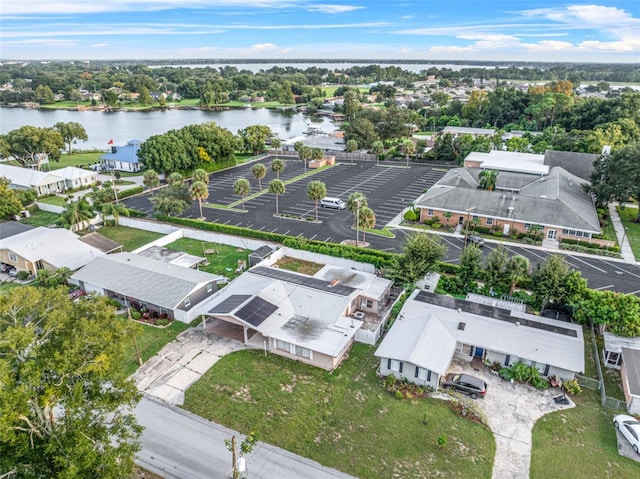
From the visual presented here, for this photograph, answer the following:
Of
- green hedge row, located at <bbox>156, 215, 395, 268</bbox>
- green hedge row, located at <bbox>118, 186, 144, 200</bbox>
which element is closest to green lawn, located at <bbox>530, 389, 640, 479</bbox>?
green hedge row, located at <bbox>156, 215, 395, 268</bbox>

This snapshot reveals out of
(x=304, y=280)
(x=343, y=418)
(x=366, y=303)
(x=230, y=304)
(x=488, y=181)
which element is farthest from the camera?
(x=488, y=181)

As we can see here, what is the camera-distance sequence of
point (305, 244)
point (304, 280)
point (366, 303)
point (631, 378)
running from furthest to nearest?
1. point (305, 244)
2. point (304, 280)
3. point (366, 303)
4. point (631, 378)

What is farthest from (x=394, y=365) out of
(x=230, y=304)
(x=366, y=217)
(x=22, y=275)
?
(x=22, y=275)

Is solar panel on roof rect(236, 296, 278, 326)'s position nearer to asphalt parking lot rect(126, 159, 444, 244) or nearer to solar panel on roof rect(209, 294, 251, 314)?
solar panel on roof rect(209, 294, 251, 314)

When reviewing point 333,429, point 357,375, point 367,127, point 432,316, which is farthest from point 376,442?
point 367,127

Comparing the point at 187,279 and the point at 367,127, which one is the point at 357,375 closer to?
the point at 187,279

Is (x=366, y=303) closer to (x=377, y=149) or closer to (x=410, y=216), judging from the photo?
(x=410, y=216)

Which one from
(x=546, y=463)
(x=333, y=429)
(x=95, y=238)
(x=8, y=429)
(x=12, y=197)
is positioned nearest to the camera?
(x=8, y=429)
